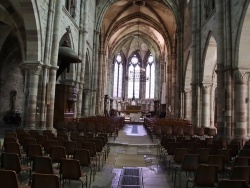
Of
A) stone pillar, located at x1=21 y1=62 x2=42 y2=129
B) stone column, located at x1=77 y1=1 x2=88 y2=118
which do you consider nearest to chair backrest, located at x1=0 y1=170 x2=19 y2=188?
Result: stone pillar, located at x1=21 y1=62 x2=42 y2=129

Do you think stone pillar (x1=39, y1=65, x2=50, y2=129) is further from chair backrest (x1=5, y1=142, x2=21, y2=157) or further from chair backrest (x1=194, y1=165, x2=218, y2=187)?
chair backrest (x1=194, y1=165, x2=218, y2=187)

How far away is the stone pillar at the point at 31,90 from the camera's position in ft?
43.4

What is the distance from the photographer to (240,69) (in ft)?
42.4

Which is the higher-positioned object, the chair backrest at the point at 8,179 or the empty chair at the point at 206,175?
the chair backrest at the point at 8,179

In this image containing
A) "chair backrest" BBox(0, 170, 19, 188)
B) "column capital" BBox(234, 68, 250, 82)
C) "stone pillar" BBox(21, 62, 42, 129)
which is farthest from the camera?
"stone pillar" BBox(21, 62, 42, 129)

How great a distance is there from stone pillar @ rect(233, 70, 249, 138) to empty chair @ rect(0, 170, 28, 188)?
1183 centimetres

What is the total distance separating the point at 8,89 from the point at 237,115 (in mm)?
18669

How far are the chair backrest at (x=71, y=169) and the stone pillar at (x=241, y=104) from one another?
1030 centimetres

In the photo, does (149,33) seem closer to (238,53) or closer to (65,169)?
(238,53)

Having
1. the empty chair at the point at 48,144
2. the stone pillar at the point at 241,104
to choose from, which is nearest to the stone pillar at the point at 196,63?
the stone pillar at the point at 241,104

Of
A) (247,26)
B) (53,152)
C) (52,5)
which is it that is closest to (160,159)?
(53,152)

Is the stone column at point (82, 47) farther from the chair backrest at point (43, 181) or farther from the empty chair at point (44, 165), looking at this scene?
the chair backrest at point (43, 181)

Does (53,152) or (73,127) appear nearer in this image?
(53,152)

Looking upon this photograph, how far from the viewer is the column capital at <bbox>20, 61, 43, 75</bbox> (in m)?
13.3
